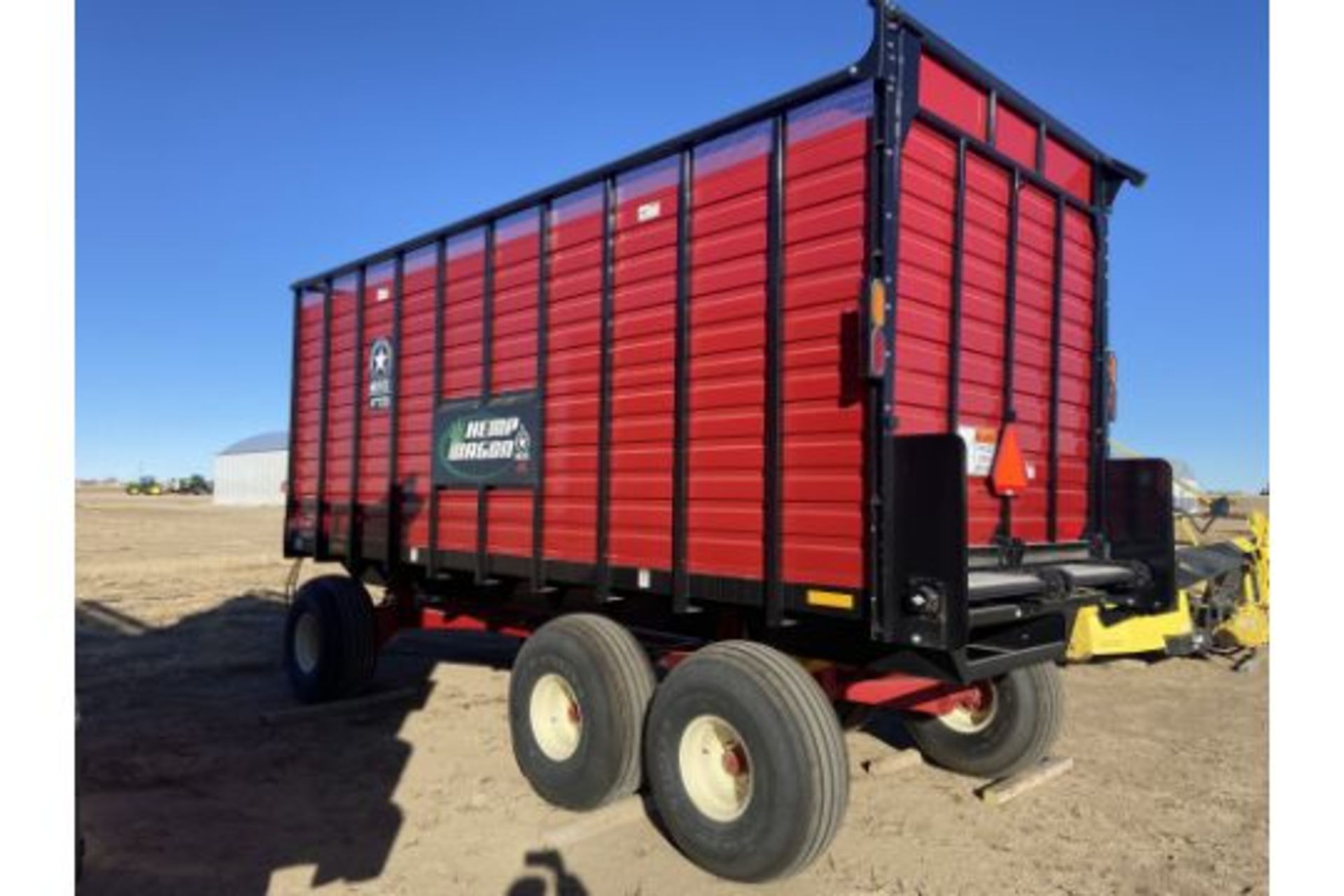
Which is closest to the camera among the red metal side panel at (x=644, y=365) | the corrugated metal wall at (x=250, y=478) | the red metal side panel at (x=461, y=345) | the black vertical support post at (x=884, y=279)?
the black vertical support post at (x=884, y=279)

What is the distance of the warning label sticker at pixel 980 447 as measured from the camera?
4664mm

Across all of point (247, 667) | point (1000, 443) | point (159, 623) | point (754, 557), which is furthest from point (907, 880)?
point (159, 623)

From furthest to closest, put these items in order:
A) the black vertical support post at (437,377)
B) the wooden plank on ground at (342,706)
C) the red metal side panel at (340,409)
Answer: the red metal side panel at (340,409)
the wooden plank on ground at (342,706)
the black vertical support post at (437,377)

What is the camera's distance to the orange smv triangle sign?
477cm

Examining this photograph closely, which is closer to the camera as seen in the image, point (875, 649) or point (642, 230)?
point (875, 649)

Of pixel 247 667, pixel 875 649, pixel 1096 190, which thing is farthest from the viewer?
pixel 247 667

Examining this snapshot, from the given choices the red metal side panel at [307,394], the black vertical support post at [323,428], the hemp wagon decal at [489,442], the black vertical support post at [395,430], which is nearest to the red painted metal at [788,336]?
the hemp wagon decal at [489,442]

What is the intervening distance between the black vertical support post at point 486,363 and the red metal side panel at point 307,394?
8.63 ft

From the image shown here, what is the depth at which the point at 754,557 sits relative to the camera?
452 centimetres

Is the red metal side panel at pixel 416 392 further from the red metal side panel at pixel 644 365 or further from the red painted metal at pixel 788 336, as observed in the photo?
the red metal side panel at pixel 644 365

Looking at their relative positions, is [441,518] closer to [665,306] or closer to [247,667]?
[665,306]

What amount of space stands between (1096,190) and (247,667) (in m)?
8.31

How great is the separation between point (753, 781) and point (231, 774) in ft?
11.4

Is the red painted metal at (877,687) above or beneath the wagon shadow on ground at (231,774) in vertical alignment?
above
